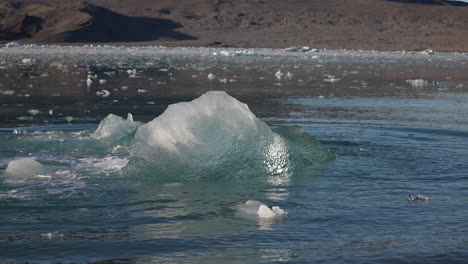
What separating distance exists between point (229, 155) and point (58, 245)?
114 inches

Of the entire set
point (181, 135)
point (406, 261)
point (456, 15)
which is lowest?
point (406, 261)

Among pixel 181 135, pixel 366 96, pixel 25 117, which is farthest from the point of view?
pixel 366 96

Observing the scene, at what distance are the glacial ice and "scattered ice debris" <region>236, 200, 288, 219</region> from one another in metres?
4.38

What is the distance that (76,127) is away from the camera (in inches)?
450

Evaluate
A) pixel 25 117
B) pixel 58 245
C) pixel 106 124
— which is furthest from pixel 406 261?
pixel 25 117

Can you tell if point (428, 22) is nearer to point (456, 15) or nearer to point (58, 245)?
point (456, 15)

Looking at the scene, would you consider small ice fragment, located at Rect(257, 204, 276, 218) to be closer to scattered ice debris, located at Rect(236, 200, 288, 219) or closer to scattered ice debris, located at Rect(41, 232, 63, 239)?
scattered ice debris, located at Rect(236, 200, 288, 219)

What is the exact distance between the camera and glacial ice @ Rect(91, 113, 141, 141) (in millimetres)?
9913

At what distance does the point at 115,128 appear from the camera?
993cm

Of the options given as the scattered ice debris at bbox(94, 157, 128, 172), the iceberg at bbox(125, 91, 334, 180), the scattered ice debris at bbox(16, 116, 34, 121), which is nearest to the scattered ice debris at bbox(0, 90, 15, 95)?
the scattered ice debris at bbox(16, 116, 34, 121)

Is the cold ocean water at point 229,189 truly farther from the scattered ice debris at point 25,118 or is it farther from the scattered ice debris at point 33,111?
the scattered ice debris at point 33,111

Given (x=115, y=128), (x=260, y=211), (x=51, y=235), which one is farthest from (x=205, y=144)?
(x=115, y=128)

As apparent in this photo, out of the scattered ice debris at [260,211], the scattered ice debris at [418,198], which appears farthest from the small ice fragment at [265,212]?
the scattered ice debris at [418,198]

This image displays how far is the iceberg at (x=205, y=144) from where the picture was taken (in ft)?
23.9
